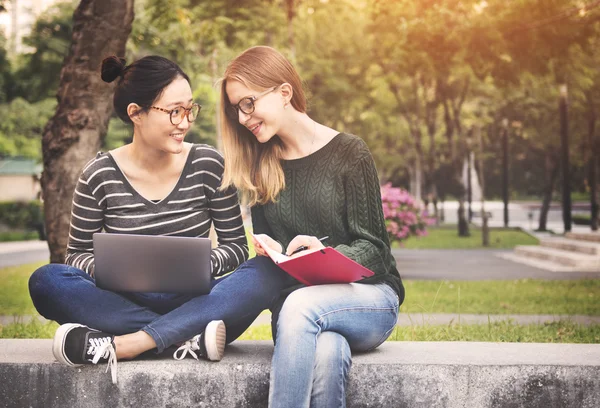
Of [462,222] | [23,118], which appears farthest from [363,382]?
[23,118]

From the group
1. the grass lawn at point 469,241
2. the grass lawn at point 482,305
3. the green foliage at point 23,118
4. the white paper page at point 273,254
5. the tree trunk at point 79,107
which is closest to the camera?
the white paper page at point 273,254

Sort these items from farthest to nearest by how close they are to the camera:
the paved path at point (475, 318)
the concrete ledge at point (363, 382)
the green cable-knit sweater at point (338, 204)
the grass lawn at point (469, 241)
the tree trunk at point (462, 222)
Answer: the tree trunk at point (462, 222), the grass lawn at point (469, 241), the paved path at point (475, 318), the green cable-knit sweater at point (338, 204), the concrete ledge at point (363, 382)

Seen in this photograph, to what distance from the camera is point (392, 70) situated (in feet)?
91.2

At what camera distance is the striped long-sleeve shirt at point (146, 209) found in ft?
12.1

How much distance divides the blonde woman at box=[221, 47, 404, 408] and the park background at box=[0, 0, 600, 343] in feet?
1.13

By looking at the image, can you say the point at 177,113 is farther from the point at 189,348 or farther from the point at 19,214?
the point at 19,214

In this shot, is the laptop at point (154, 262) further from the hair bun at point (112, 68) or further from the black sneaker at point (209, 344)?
the hair bun at point (112, 68)

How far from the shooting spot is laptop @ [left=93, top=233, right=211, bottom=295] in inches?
128

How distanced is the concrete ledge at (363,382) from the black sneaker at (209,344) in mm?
45

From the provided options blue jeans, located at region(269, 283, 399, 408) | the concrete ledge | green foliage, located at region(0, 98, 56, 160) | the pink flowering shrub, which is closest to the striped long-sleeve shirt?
the concrete ledge

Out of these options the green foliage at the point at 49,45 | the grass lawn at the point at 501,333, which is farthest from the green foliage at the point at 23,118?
the grass lawn at the point at 501,333

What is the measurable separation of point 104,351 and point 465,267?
13.0 metres

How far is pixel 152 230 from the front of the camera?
3.69m

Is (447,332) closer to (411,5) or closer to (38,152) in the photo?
(411,5)
